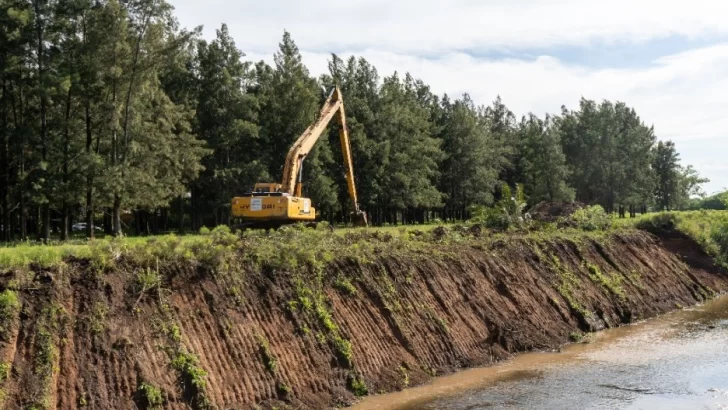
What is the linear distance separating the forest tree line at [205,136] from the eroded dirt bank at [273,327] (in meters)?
17.2

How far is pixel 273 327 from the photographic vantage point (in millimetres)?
16984

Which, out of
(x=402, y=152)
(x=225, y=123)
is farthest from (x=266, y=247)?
(x=402, y=152)

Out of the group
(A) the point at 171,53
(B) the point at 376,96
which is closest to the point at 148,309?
(A) the point at 171,53

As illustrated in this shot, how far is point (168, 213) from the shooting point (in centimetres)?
5106

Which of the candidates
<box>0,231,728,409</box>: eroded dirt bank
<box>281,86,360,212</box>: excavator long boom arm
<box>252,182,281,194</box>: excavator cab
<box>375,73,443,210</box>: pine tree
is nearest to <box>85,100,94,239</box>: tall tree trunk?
<box>252,182,281,194</box>: excavator cab

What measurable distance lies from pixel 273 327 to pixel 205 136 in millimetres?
30556

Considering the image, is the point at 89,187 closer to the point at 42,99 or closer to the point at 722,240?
the point at 42,99

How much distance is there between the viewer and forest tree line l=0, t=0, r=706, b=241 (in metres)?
31.1

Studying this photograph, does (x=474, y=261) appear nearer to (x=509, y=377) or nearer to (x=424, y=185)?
(x=509, y=377)

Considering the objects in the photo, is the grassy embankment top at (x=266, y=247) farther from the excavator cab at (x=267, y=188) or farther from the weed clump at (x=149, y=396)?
the excavator cab at (x=267, y=188)

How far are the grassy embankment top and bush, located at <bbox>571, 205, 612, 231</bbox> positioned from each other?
13.5 ft

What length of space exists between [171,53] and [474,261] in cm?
1982

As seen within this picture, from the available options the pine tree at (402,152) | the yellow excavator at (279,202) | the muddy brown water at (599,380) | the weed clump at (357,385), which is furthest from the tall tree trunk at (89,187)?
the pine tree at (402,152)

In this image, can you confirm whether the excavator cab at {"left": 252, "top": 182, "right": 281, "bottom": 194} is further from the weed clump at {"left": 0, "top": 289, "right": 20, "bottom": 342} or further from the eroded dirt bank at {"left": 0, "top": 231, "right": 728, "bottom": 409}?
the weed clump at {"left": 0, "top": 289, "right": 20, "bottom": 342}
